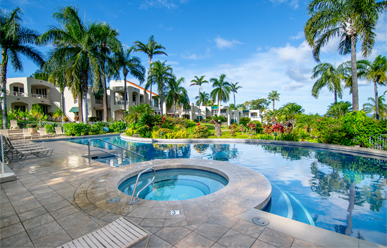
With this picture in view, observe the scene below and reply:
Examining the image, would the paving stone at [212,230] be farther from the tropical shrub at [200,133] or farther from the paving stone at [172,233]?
the tropical shrub at [200,133]

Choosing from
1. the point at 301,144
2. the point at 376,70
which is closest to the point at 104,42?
the point at 301,144

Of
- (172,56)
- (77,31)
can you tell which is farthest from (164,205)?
(172,56)

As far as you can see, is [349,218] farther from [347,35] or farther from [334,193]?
[347,35]

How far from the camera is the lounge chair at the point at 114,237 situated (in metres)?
2.16

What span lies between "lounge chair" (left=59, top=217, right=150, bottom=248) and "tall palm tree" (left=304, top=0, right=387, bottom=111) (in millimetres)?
17891

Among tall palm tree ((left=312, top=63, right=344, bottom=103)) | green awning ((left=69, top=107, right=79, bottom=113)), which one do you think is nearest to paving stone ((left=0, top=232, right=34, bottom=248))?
tall palm tree ((left=312, top=63, right=344, bottom=103))

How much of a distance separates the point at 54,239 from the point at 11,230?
0.96m

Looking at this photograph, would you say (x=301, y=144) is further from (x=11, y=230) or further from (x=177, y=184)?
(x=11, y=230)

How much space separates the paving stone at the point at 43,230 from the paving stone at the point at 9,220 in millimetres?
576

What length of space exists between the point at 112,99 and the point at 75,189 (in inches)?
1237

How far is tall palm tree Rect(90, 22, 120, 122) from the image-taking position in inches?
843

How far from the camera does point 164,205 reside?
3.91 metres

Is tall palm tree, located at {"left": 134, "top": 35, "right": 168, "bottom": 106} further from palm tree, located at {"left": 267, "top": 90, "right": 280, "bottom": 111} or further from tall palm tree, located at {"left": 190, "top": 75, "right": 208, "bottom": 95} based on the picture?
palm tree, located at {"left": 267, "top": 90, "right": 280, "bottom": 111}

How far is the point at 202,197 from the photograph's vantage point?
431 cm
